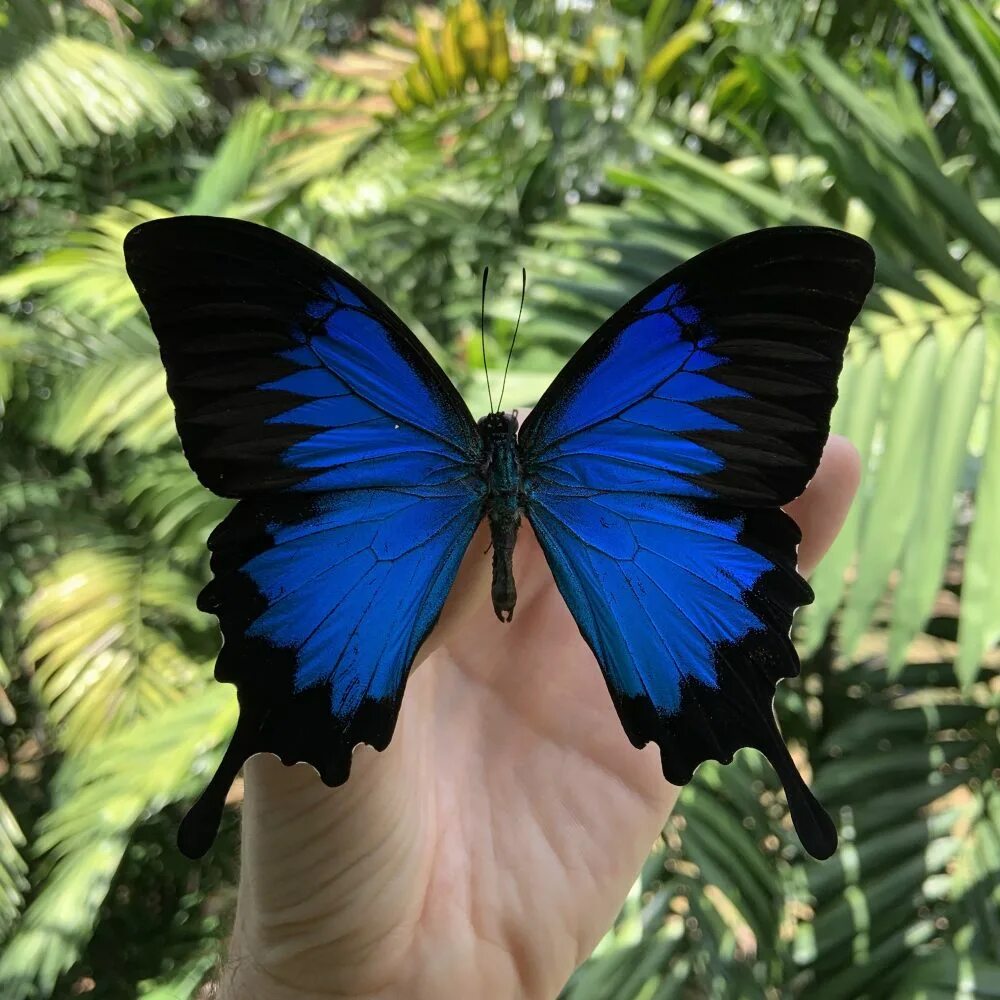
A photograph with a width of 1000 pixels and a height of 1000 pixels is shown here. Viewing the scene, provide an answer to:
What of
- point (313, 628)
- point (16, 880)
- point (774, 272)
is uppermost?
point (774, 272)

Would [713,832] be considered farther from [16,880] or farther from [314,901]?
[16,880]

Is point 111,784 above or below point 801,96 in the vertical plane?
below

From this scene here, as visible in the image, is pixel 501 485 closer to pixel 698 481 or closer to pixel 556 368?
pixel 698 481

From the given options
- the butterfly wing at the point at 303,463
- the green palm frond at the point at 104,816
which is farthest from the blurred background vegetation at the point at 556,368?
the butterfly wing at the point at 303,463

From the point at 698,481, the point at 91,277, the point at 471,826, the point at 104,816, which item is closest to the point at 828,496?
the point at 698,481

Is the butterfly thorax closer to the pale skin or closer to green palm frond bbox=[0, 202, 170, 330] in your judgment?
the pale skin

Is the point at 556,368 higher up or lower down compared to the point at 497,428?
lower down

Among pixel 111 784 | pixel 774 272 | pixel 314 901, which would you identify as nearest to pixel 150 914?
pixel 111 784
